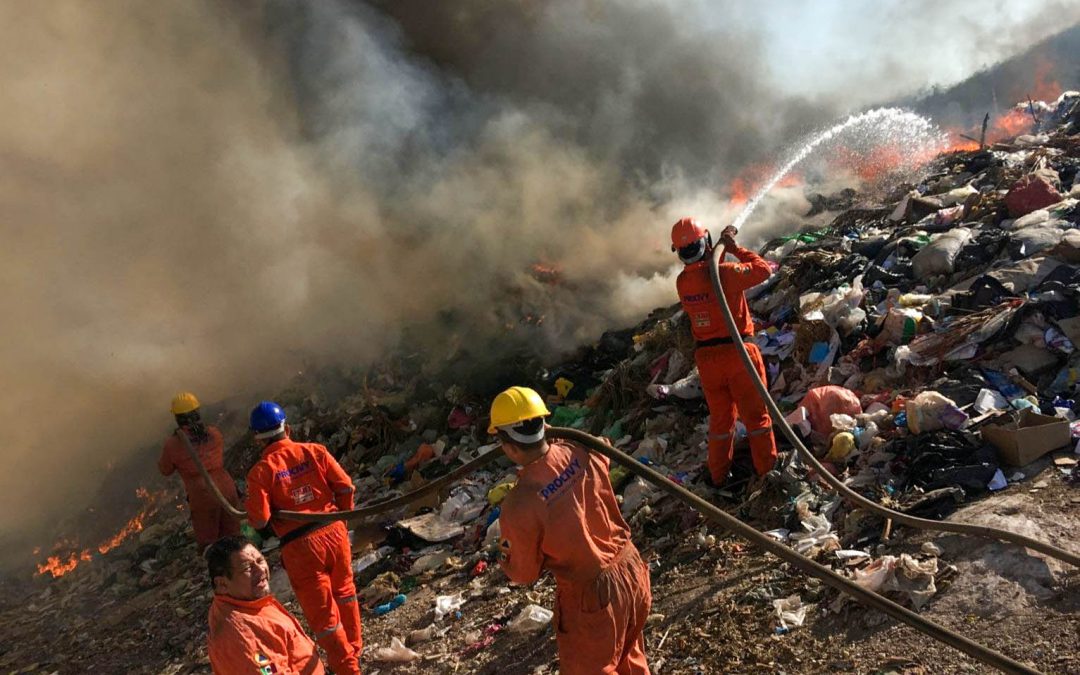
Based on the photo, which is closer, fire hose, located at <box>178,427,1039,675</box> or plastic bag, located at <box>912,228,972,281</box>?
fire hose, located at <box>178,427,1039,675</box>

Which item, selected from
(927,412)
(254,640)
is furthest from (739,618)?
(254,640)

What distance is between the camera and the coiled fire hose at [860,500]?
9.09 feet

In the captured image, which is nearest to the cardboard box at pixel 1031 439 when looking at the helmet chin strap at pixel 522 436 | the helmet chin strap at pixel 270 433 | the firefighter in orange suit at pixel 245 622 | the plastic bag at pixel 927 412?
the plastic bag at pixel 927 412

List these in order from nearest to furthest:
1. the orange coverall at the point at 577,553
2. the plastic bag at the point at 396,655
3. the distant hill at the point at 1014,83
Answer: the orange coverall at the point at 577,553
the plastic bag at the point at 396,655
the distant hill at the point at 1014,83

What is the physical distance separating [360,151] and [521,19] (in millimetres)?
4556

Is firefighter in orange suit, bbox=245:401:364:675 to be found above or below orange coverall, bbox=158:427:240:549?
below

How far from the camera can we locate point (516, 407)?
2598mm

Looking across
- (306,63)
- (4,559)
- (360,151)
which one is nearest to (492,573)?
(4,559)

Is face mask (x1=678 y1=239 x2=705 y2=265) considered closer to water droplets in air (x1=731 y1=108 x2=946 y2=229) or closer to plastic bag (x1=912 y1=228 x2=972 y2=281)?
plastic bag (x1=912 y1=228 x2=972 y2=281)

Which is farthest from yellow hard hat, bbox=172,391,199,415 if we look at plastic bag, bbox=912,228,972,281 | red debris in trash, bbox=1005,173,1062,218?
red debris in trash, bbox=1005,173,1062,218

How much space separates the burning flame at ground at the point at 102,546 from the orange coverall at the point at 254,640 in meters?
6.71

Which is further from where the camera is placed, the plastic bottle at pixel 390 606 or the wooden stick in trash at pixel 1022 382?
the plastic bottle at pixel 390 606

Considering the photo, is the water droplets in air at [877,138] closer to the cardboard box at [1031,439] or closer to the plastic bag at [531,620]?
the cardboard box at [1031,439]

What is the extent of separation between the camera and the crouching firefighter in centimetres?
254
